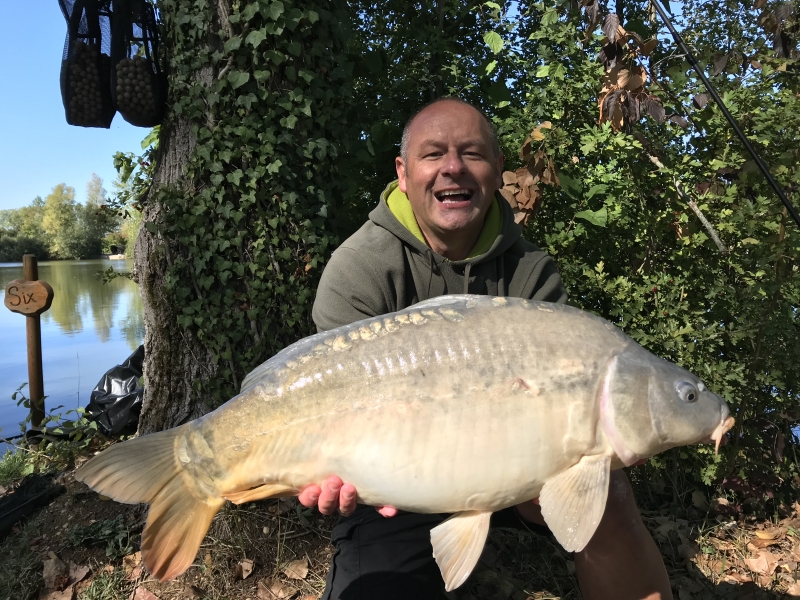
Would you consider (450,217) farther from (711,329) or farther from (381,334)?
(711,329)

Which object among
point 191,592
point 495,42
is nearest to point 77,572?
point 191,592

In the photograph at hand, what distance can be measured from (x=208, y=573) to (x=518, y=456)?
1.36 m

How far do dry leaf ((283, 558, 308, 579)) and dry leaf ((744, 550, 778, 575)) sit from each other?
161cm

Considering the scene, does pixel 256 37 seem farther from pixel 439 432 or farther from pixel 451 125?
pixel 439 432

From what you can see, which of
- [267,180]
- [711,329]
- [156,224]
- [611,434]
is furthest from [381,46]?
[611,434]

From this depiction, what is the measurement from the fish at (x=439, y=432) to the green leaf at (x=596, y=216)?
1090 mm

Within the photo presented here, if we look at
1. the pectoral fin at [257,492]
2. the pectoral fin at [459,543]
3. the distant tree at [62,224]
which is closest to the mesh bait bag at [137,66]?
the pectoral fin at [257,492]

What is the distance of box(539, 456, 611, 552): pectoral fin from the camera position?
117cm

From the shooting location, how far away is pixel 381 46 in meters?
3.09

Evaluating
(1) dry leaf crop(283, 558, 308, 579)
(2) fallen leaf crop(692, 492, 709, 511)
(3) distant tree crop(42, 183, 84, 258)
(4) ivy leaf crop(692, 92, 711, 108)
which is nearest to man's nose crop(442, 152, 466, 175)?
(4) ivy leaf crop(692, 92, 711, 108)

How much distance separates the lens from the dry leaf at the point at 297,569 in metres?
2.01

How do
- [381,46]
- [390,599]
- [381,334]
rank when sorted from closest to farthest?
1. [381,334]
2. [390,599]
3. [381,46]

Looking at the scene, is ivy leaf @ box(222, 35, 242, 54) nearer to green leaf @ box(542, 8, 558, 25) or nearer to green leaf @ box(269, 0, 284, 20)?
green leaf @ box(269, 0, 284, 20)

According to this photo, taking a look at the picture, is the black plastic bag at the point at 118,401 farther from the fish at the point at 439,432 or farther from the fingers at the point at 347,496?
the fingers at the point at 347,496
